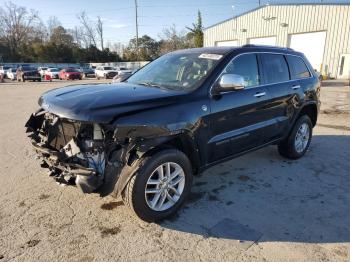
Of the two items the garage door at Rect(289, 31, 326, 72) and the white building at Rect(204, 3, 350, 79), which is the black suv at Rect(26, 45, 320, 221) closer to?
the white building at Rect(204, 3, 350, 79)

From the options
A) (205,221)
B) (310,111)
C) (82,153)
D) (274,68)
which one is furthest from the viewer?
(310,111)

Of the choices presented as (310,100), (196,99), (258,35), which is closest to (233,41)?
(258,35)

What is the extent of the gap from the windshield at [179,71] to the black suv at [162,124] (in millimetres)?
15

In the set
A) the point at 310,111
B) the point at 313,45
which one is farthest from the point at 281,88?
the point at 313,45

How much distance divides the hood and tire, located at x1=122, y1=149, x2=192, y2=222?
55 centimetres

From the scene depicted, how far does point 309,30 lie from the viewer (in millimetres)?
28281

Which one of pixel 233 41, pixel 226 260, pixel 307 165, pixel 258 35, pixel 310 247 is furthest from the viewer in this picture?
pixel 233 41

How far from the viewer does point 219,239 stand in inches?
128

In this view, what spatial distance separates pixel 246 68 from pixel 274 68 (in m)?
0.77

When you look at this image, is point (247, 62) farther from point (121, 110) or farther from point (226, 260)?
point (226, 260)

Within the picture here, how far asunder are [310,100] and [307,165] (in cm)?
119

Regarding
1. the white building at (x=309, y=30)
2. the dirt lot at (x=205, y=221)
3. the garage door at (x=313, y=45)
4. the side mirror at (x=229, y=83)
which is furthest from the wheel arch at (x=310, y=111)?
the garage door at (x=313, y=45)

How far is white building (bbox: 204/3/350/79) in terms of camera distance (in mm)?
26500

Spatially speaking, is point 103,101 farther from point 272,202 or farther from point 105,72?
point 105,72
